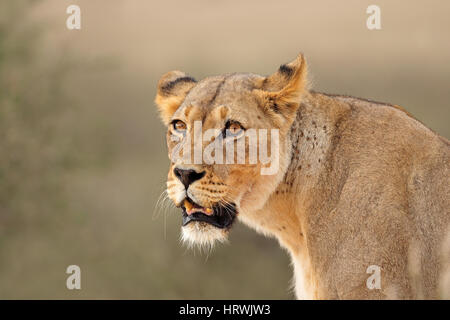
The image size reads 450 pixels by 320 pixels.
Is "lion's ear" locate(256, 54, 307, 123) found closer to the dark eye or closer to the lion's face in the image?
the lion's face

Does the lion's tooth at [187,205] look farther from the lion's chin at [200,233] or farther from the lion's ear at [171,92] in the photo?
the lion's ear at [171,92]

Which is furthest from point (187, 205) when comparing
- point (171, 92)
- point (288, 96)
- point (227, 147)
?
point (171, 92)

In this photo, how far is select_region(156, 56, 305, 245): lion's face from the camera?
496cm

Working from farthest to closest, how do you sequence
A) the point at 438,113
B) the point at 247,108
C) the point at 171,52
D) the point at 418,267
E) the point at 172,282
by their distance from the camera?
1. the point at 171,52
2. the point at 438,113
3. the point at 172,282
4. the point at 247,108
5. the point at 418,267

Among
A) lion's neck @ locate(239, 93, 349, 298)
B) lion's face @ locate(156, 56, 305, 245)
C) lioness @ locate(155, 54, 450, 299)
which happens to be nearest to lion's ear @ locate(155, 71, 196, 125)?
lioness @ locate(155, 54, 450, 299)

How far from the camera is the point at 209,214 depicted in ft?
16.7

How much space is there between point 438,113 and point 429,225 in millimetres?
12340

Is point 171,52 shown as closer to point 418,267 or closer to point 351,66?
point 351,66

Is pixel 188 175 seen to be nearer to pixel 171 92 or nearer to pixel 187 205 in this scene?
pixel 187 205

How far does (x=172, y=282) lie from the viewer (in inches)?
590

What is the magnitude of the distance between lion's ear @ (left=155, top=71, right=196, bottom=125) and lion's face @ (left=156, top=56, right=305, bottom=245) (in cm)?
35

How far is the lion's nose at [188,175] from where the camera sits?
16.0ft

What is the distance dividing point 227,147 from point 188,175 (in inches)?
12.8
